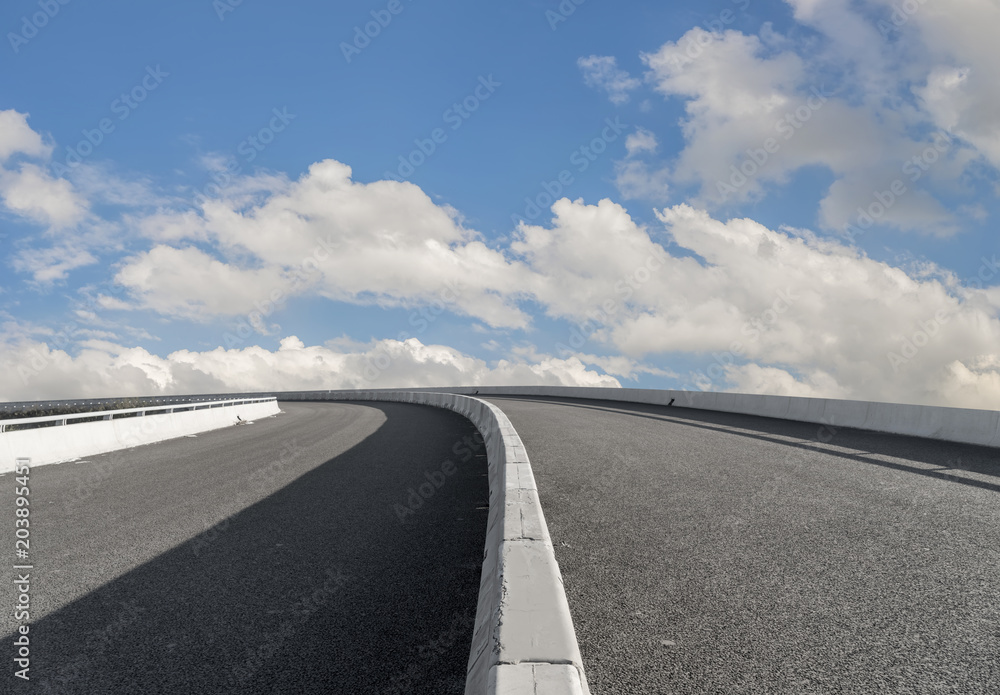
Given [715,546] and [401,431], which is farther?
[401,431]

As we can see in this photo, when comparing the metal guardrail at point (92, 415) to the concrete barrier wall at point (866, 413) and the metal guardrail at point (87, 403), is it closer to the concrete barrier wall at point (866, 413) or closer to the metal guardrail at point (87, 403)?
the metal guardrail at point (87, 403)

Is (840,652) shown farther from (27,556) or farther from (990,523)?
(27,556)

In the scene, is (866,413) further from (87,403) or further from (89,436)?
(87,403)

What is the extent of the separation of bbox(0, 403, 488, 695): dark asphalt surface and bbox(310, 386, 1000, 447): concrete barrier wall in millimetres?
11263

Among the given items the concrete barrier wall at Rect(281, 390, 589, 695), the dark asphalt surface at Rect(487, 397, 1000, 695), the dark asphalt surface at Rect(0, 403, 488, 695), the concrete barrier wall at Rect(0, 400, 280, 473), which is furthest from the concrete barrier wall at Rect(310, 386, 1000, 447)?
the concrete barrier wall at Rect(0, 400, 280, 473)

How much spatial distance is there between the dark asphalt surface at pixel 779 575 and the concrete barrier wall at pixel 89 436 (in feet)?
32.1

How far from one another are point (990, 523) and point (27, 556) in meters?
9.15

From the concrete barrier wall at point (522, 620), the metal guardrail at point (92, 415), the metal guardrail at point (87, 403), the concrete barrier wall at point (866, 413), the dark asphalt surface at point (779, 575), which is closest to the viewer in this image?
the concrete barrier wall at point (522, 620)

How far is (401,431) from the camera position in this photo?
17391 millimetres

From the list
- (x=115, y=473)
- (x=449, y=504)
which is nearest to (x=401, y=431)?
(x=115, y=473)

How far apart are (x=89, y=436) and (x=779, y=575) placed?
47.2 feet

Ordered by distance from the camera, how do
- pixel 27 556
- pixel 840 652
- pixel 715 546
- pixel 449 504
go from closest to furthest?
pixel 840 652, pixel 715 546, pixel 27 556, pixel 449 504

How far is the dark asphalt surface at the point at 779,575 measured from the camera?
3090 millimetres

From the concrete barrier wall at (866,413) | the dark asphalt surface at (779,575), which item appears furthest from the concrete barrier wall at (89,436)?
the concrete barrier wall at (866,413)
